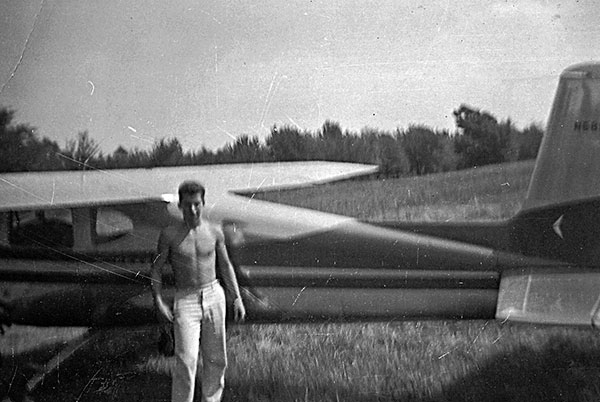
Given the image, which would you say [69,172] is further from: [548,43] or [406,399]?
[548,43]

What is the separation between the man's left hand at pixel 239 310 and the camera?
6.81 ft

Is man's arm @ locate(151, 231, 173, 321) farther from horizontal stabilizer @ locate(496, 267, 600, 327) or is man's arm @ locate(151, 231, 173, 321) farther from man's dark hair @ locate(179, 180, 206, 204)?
horizontal stabilizer @ locate(496, 267, 600, 327)

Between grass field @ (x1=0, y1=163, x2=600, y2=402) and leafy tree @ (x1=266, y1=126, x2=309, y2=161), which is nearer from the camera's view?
leafy tree @ (x1=266, y1=126, x2=309, y2=161)

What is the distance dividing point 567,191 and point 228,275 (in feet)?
2.90

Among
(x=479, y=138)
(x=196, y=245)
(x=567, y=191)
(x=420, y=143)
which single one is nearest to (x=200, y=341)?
(x=196, y=245)

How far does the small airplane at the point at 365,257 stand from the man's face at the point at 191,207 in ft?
0.07

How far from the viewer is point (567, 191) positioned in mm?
2064

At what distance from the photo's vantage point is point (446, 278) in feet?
6.77

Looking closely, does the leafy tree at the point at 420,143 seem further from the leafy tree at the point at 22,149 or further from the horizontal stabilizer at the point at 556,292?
the leafy tree at the point at 22,149

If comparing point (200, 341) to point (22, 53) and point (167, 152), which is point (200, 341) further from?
point (22, 53)

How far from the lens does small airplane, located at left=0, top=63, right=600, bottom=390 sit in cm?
202

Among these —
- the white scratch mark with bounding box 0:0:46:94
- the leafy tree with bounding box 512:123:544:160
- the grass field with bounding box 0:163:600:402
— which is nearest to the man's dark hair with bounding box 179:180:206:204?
the grass field with bounding box 0:163:600:402

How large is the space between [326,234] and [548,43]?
0.72 m

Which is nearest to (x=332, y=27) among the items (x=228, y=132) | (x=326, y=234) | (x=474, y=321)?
(x=228, y=132)
